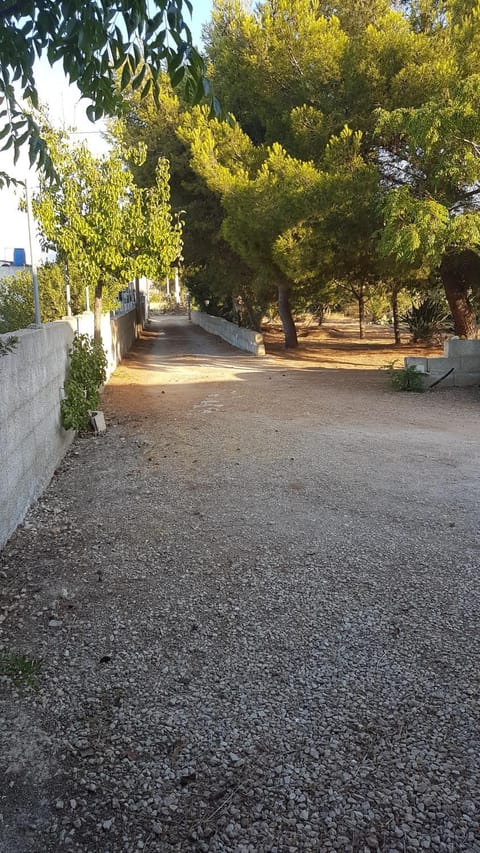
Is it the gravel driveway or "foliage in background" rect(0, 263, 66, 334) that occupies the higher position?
"foliage in background" rect(0, 263, 66, 334)

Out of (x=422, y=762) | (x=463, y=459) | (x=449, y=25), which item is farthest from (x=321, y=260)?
(x=422, y=762)

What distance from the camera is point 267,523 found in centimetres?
450

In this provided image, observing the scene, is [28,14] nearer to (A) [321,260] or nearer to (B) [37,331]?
(B) [37,331]

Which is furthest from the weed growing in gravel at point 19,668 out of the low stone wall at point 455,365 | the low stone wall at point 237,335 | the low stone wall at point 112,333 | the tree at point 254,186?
the low stone wall at point 237,335

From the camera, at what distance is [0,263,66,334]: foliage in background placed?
12789 millimetres

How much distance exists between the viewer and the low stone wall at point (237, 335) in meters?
19.1

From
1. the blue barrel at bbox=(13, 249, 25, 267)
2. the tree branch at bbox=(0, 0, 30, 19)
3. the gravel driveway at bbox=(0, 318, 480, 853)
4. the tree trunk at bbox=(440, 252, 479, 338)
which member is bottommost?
the gravel driveway at bbox=(0, 318, 480, 853)

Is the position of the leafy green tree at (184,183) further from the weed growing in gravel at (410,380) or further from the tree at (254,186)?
the weed growing in gravel at (410,380)

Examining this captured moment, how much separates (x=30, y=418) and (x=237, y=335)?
17.9 meters

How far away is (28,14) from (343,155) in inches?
450

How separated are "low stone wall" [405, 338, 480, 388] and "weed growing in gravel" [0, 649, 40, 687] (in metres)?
9.68

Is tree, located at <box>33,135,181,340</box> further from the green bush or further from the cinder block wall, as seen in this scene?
the green bush

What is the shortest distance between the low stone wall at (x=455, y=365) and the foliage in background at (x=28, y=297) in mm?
7178

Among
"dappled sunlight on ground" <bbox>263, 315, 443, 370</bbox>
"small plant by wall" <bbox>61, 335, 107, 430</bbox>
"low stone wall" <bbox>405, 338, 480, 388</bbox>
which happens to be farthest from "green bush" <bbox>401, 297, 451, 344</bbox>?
"small plant by wall" <bbox>61, 335, 107, 430</bbox>
